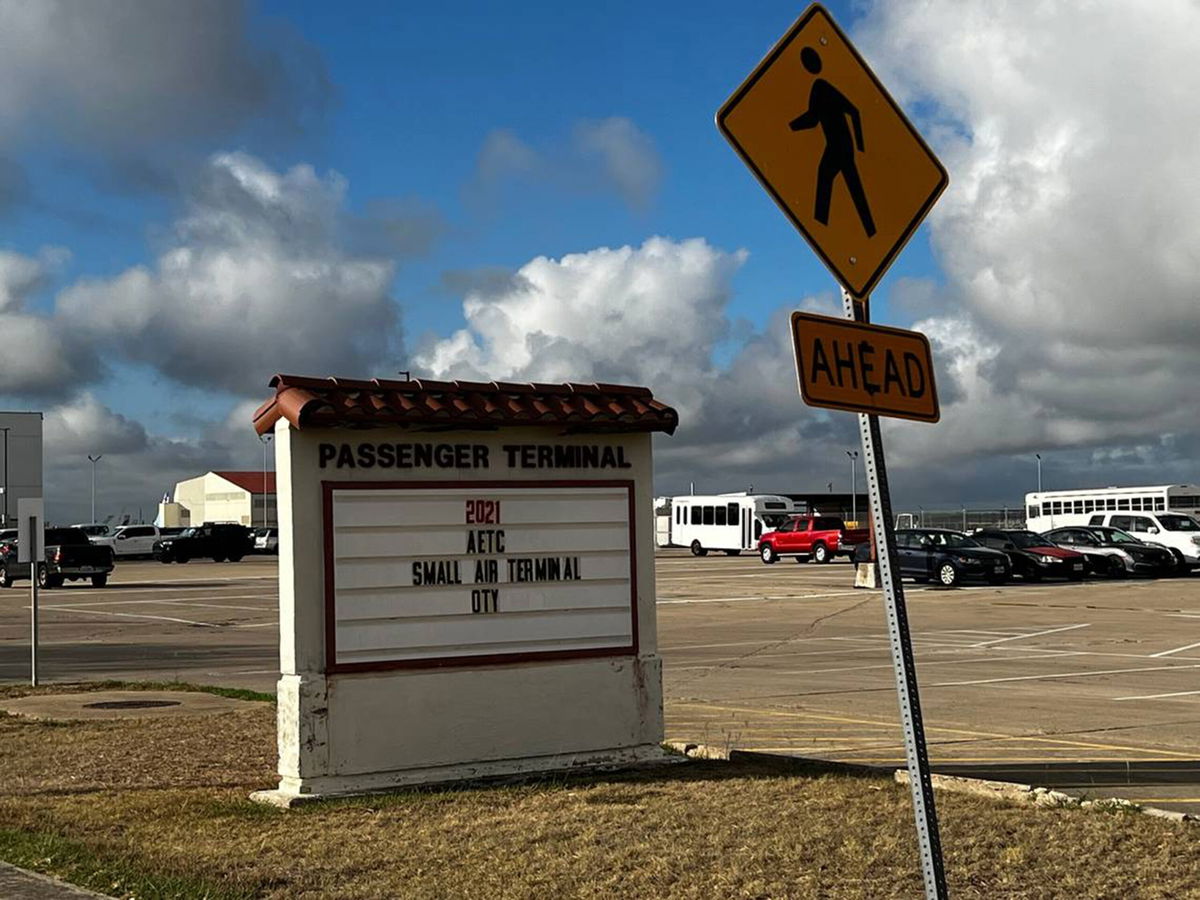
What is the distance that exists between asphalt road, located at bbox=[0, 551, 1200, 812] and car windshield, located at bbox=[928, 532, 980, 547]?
4.85 feet

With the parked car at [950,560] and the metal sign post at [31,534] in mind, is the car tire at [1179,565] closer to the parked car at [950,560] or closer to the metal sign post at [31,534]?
the parked car at [950,560]

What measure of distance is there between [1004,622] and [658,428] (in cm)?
1706

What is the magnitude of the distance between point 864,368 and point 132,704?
40.7 feet

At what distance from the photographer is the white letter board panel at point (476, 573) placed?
9.71 meters

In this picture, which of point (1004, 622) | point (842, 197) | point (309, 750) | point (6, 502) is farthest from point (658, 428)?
point (6, 502)

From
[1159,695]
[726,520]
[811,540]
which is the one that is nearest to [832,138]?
[1159,695]

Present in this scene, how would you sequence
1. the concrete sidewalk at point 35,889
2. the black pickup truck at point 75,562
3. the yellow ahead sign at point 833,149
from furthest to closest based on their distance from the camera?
the black pickup truck at point 75,562, the concrete sidewalk at point 35,889, the yellow ahead sign at point 833,149

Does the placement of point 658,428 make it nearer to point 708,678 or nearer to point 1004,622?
point 708,678

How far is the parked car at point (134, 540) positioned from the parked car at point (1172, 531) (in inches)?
1857

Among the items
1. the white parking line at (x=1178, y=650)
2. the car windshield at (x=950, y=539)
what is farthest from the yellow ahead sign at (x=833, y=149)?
the car windshield at (x=950, y=539)

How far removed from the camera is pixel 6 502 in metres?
91.1

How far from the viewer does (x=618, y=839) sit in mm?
7629

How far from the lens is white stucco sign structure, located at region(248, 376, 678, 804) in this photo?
9516 millimetres

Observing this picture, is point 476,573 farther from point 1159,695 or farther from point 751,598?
point 751,598
